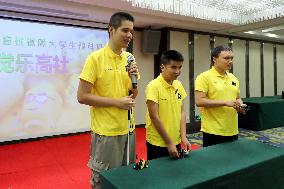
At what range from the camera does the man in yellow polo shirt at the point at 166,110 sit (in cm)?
200

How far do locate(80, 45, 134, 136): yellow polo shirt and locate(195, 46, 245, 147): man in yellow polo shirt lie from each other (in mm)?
942

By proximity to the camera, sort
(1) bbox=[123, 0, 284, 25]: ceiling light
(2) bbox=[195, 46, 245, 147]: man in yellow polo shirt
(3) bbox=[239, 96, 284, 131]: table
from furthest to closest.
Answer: (3) bbox=[239, 96, 284, 131]: table
(1) bbox=[123, 0, 284, 25]: ceiling light
(2) bbox=[195, 46, 245, 147]: man in yellow polo shirt

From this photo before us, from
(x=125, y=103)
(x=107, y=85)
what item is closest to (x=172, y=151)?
(x=125, y=103)

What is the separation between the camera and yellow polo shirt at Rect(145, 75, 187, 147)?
2051 millimetres

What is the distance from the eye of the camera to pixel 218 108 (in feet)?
7.73

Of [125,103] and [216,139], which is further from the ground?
[125,103]

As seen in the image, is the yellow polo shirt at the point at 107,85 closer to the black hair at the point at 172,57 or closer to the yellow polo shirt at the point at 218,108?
the black hair at the point at 172,57

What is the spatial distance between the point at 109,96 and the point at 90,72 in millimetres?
198

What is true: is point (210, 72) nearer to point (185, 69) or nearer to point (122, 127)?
point (122, 127)

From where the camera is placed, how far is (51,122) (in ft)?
16.7

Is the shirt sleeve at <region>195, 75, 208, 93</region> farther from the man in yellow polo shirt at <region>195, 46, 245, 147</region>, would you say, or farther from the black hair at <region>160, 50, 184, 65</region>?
the black hair at <region>160, 50, 184, 65</region>

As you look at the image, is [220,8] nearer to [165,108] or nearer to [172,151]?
[165,108]

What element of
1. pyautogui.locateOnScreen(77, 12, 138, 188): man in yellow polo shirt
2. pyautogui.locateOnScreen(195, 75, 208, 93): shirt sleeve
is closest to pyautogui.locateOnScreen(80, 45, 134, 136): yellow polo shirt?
pyautogui.locateOnScreen(77, 12, 138, 188): man in yellow polo shirt

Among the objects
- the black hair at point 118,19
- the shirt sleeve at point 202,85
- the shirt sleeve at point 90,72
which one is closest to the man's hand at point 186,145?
the shirt sleeve at point 202,85
